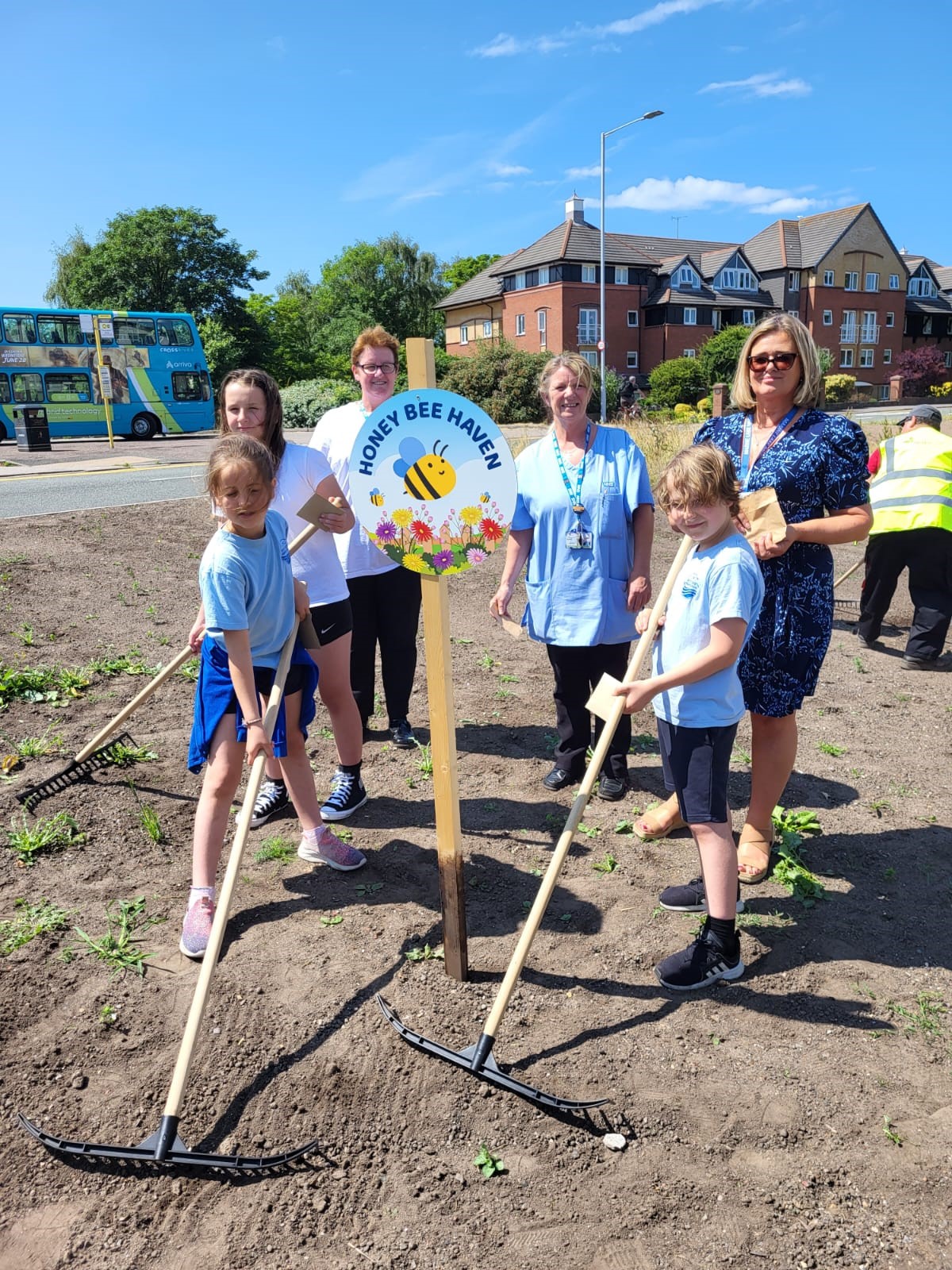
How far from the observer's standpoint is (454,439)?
2.45 metres

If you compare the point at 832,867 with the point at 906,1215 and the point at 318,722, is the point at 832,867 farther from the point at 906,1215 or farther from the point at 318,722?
the point at 318,722

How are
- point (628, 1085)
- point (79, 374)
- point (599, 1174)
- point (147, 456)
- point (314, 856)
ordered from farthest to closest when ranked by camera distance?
1. point (79, 374)
2. point (147, 456)
3. point (314, 856)
4. point (628, 1085)
5. point (599, 1174)

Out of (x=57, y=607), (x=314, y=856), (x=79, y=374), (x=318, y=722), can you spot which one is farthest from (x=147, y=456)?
(x=314, y=856)

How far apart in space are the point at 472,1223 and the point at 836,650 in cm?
540

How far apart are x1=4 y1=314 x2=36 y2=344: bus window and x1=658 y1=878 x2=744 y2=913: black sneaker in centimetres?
2597

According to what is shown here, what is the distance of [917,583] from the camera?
634 cm

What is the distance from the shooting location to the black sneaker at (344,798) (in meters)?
3.80

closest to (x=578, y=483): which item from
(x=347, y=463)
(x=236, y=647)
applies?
(x=347, y=463)

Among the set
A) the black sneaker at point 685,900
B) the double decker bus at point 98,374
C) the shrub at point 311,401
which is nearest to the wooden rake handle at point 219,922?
the black sneaker at point 685,900

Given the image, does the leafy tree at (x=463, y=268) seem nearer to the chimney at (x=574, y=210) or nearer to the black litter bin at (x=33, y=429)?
the chimney at (x=574, y=210)

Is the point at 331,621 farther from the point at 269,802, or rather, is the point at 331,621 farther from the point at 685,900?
the point at 685,900

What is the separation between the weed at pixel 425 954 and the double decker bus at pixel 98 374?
24223mm

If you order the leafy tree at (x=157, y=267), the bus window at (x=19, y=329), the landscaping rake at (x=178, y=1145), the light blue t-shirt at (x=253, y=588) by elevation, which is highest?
the leafy tree at (x=157, y=267)

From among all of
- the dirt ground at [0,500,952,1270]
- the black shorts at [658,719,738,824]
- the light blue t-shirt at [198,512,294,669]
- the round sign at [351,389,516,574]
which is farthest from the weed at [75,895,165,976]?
the black shorts at [658,719,738,824]
